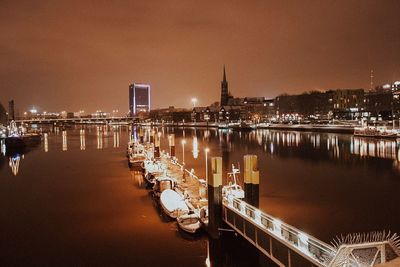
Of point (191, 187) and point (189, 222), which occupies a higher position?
point (191, 187)

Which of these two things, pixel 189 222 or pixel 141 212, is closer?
pixel 189 222

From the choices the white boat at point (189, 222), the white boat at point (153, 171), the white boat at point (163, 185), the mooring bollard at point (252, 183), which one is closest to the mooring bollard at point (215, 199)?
the white boat at point (189, 222)

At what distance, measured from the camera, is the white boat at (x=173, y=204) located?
1787 cm

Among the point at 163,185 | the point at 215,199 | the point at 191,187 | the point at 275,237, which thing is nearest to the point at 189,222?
the point at 215,199

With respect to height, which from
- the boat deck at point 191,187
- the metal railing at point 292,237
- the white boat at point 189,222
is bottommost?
the white boat at point 189,222

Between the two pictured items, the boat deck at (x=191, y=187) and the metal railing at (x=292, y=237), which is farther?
the boat deck at (x=191, y=187)

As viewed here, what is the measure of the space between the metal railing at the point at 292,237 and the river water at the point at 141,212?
1846 mm

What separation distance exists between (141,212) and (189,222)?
16.5 feet

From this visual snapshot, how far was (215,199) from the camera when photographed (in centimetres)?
1467

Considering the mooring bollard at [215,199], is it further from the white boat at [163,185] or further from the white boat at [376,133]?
the white boat at [376,133]

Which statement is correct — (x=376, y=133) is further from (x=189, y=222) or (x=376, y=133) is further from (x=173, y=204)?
(x=189, y=222)

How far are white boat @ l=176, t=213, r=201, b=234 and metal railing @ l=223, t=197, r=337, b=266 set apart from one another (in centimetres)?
244

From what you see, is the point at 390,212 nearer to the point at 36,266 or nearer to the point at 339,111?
the point at 36,266

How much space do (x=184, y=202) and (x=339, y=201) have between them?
10.5m
